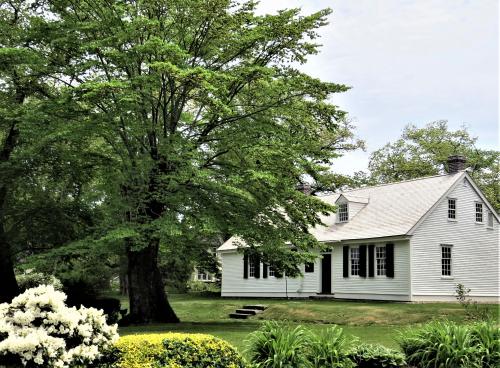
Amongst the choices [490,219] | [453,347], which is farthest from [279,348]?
[490,219]

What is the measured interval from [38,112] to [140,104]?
3257 mm

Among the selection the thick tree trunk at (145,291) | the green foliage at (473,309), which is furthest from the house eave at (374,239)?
the thick tree trunk at (145,291)

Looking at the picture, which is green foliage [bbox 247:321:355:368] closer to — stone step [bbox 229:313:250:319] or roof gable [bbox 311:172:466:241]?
stone step [bbox 229:313:250:319]

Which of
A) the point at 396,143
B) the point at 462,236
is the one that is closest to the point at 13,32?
the point at 462,236

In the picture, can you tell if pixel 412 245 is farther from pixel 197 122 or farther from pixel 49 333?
pixel 49 333

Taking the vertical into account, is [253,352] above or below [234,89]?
below

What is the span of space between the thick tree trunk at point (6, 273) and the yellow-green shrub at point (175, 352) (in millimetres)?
18083

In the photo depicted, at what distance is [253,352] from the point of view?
31.4ft

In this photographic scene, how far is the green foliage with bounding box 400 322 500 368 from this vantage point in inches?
372

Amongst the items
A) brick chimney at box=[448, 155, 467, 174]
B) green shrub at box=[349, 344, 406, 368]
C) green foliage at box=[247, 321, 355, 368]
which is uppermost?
brick chimney at box=[448, 155, 467, 174]

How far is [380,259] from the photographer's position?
3055 cm

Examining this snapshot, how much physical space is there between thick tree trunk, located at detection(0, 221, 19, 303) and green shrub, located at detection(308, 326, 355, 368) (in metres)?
18.8

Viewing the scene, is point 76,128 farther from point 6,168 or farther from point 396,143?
point 396,143

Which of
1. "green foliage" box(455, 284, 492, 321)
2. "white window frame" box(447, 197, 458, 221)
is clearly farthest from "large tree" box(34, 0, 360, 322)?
"white window frame" box(447, 197, 458, 221)
